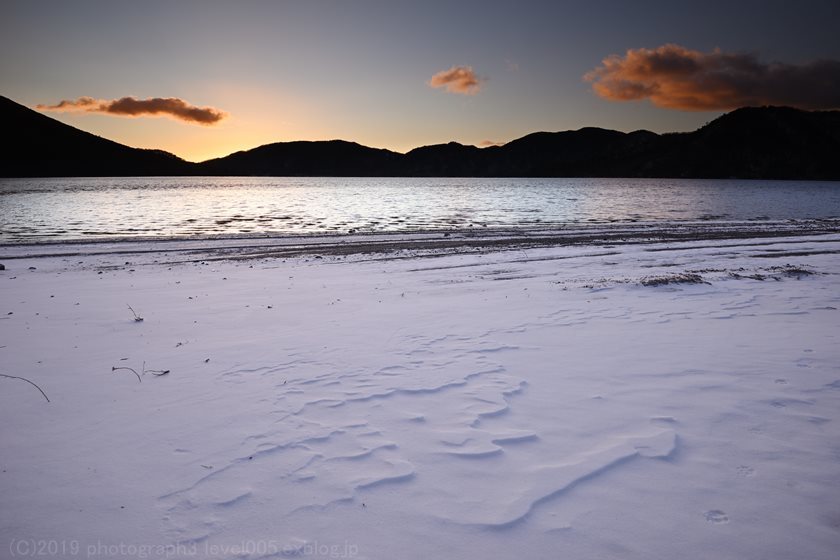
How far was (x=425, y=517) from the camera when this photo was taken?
3.06 metres

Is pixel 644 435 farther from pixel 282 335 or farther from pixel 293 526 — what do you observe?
pixel 282 335

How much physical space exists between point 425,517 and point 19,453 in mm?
3872

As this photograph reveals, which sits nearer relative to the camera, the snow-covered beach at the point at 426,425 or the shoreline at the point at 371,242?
the snow-covered beach at the point at 426,425

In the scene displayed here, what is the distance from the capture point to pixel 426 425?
432cm

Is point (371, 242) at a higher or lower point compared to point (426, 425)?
higher

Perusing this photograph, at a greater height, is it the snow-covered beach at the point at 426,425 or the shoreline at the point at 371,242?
the shoreline at the point at 371,242

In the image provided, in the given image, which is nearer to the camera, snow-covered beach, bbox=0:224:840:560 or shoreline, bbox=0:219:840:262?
snow-covered beach, bbox=0:224:840:560

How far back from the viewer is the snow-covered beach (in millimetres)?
2943

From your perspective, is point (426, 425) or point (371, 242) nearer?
point (426, 425)

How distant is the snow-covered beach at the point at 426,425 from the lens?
294cm

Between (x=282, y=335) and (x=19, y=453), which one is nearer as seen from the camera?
(x=19, y=453)

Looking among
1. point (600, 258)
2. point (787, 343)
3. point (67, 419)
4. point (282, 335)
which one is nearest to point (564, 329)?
point (787, 343)

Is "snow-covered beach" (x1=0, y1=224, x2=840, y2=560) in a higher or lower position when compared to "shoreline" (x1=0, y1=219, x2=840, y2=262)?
lower

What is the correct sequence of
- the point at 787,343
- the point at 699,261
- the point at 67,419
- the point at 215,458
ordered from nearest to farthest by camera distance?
the point at 215,458, the point at 67,419, the point at 787,343, the point at 699,261
